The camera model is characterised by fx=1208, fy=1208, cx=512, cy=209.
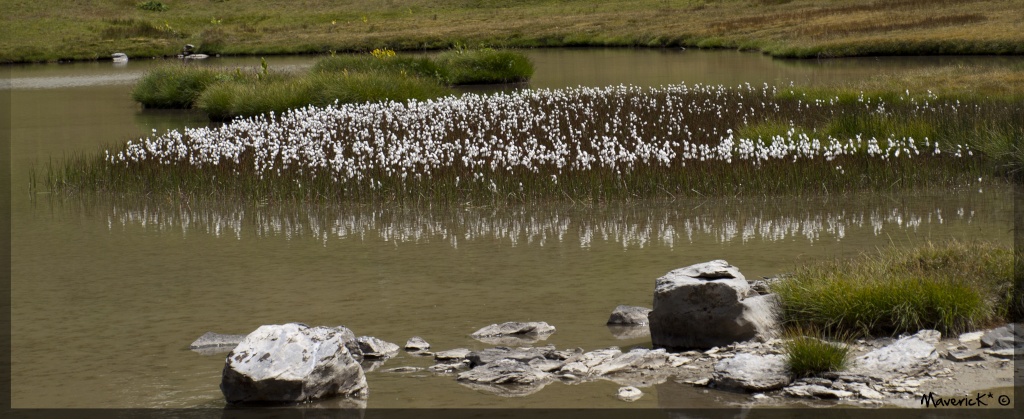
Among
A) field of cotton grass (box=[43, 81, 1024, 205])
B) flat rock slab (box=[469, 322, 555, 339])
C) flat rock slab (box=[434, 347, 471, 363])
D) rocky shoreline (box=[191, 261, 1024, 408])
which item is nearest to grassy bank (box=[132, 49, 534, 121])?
field of cotton grass (box=[43, 81, 1024, 205])

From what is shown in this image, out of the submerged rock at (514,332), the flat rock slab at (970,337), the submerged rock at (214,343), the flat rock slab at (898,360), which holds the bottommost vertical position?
the submerged rock at (214,343)

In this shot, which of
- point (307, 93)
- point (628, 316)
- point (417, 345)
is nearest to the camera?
point (417, 345)

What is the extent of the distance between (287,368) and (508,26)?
6922 cm

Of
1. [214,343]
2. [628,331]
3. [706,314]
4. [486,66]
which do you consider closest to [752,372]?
[706,314]

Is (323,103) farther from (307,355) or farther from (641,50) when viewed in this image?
(641,50)

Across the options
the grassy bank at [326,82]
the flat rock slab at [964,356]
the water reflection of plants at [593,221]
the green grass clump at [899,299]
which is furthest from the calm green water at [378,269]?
the grassy bank at [326,82]

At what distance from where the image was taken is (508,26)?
76000 mm

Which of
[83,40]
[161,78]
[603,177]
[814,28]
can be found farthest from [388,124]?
[83,40]

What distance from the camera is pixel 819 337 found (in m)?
8.54

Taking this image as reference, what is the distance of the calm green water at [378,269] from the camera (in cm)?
871

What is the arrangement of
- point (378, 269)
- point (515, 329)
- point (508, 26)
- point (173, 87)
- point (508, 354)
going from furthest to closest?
point (508, 26), point (173, 87), point (378, 269), point (515, 329), point (508, 354)

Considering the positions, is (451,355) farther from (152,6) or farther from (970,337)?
(152,6)

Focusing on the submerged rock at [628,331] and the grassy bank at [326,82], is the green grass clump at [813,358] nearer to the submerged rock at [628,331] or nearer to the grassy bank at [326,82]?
the submerged rock at [628,331]

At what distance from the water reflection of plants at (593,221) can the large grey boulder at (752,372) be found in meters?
5.61
